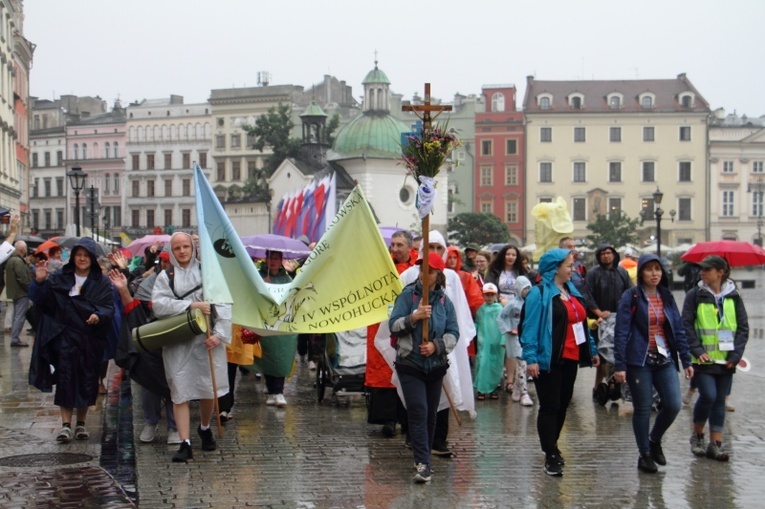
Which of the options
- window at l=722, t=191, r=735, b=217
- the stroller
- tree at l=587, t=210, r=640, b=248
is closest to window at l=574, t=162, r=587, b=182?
tree at l=587, t=210, r=640, b=248

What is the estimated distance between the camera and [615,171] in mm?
96812

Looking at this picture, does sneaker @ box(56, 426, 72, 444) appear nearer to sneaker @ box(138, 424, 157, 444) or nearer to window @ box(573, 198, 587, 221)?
sneaker @ box(138, 424, 157, 444)

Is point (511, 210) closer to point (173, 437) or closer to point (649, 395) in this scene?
point (173, 437)

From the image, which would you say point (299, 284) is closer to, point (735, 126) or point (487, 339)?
point (487, 339)

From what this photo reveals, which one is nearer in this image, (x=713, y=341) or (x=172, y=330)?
(x=172, y=330)

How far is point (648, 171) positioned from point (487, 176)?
14021 mm

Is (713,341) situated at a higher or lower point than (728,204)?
lower

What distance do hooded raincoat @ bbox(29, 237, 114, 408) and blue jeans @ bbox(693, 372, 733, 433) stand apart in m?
5.32

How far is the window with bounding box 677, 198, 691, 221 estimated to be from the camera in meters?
95.2

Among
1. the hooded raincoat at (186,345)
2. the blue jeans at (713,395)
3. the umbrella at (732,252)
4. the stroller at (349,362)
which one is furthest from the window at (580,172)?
the hooded raincoat at (186,345)

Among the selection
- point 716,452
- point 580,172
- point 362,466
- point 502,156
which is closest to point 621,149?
point 580,172

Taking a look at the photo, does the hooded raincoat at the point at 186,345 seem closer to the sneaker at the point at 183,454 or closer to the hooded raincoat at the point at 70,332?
the sneaker at the point at 183,454

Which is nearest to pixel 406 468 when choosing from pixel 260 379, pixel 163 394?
pixel 163 394

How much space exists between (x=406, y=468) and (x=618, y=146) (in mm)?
90353
